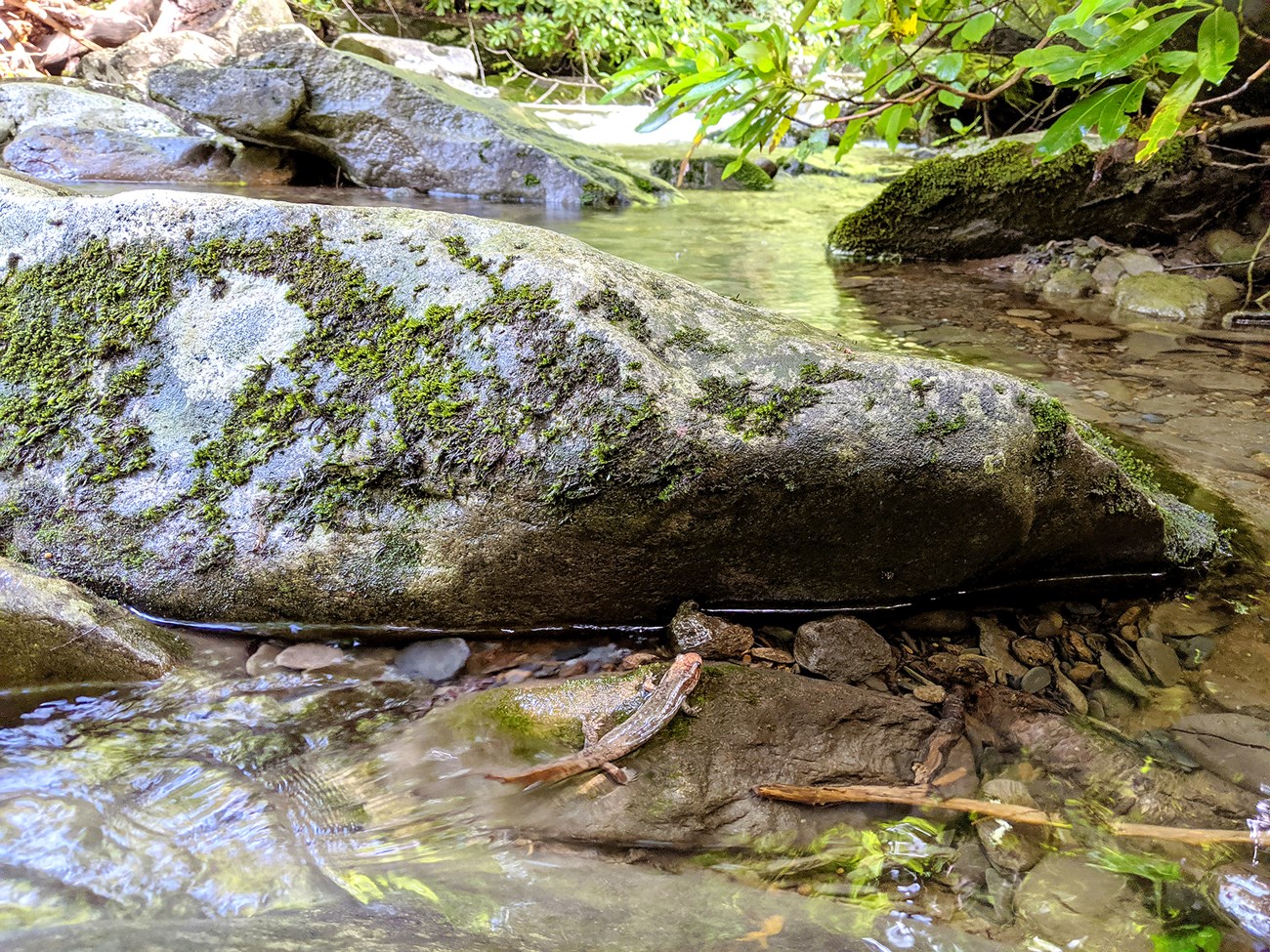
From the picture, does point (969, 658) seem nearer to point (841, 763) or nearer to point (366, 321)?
point (841, 763)

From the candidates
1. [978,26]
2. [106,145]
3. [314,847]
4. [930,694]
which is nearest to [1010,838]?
[930,694]

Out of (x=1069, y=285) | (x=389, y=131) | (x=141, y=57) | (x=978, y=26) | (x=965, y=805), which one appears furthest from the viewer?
(x=141, y=57)

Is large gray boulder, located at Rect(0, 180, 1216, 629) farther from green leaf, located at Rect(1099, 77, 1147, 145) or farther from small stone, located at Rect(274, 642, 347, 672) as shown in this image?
green leaf, located at Rect(1099, 77, 1147, 145)

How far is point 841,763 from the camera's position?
2.54 m

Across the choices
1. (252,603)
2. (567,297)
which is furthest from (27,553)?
(567,297)

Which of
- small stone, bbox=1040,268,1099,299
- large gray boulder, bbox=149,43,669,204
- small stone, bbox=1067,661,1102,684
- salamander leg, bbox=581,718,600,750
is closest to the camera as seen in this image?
salamander leg, bbox=581,718,600,750

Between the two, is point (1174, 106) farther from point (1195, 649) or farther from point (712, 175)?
point (712, 175)

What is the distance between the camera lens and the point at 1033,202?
863 cm

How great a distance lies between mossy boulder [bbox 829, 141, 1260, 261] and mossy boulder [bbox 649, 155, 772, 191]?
440 centimetres

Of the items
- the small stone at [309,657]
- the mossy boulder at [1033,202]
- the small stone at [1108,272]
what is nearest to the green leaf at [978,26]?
the small stone at [309,657]

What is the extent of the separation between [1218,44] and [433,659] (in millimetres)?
3061

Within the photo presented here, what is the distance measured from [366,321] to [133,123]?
461 inches

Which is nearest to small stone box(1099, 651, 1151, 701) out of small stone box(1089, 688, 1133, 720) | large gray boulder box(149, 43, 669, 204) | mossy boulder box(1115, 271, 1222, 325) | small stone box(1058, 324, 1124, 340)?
small stone box(1089, 688, 1133, 720)

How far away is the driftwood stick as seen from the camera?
2.24 m
